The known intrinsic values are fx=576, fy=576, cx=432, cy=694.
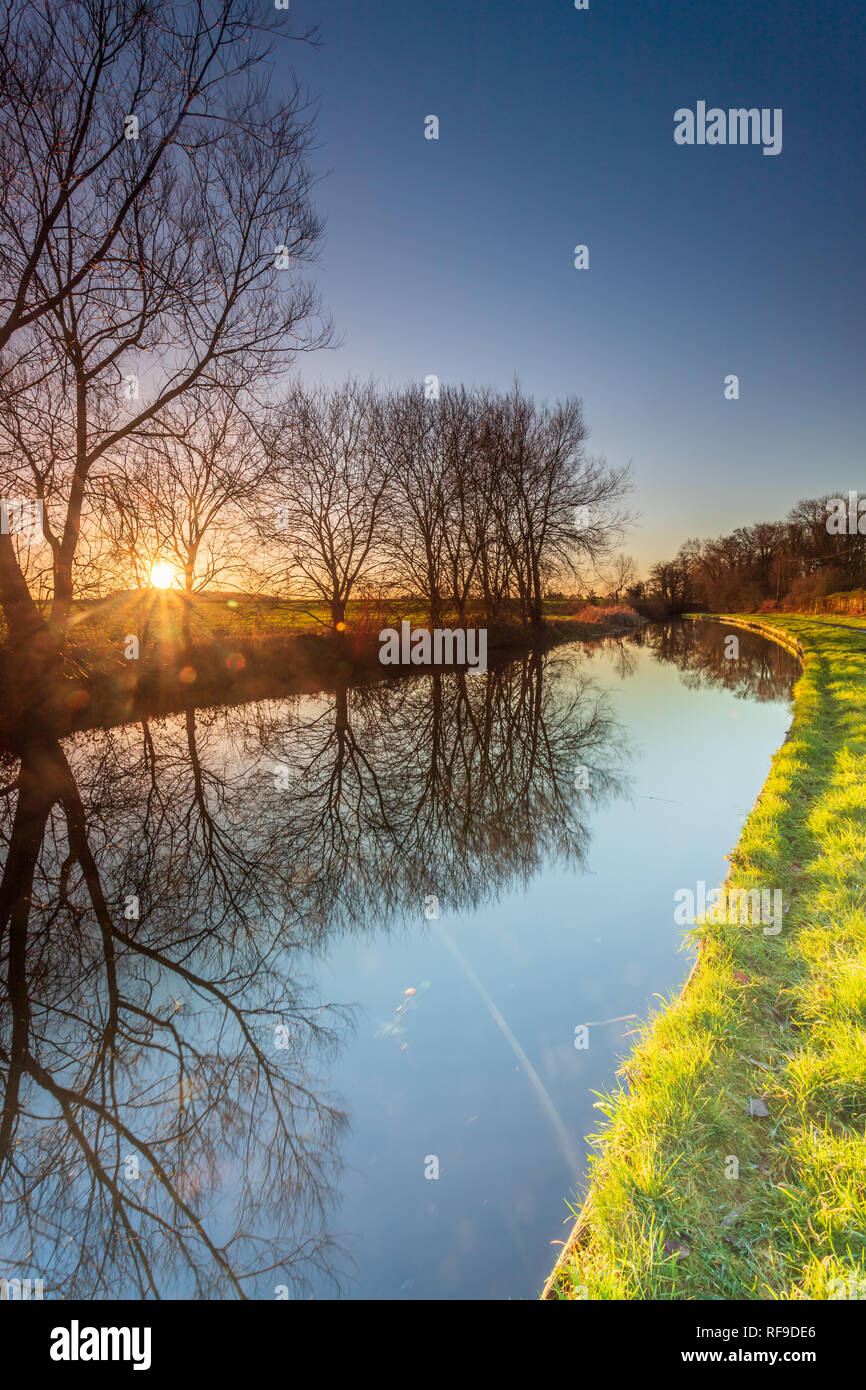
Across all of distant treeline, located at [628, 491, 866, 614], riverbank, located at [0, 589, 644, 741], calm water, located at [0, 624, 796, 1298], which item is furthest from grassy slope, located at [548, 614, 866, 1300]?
distant treeline, located at [628, 491, 866, 614]

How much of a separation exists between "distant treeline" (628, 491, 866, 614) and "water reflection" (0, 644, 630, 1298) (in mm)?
45419

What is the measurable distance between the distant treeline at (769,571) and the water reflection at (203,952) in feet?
149

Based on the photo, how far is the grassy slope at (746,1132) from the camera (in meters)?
1.75

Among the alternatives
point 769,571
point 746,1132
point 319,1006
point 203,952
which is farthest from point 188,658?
point 769,571

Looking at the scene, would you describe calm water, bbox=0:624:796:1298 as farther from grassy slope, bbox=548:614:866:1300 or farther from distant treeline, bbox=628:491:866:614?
distant treeline, bbox=628:491:866:614

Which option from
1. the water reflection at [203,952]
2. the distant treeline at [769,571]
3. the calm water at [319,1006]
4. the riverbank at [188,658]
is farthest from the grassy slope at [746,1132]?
the distant treeline at [769,571]

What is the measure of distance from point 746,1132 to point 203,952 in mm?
3048

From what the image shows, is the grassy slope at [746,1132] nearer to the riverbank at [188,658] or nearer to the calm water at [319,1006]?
the calm water at [319,1006]

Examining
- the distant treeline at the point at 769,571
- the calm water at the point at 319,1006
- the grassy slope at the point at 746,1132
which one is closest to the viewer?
the grassy slope at the point at 746,1132

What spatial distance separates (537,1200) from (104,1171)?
1.65 meters

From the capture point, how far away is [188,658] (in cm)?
1451

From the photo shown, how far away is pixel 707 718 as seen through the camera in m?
11.0
